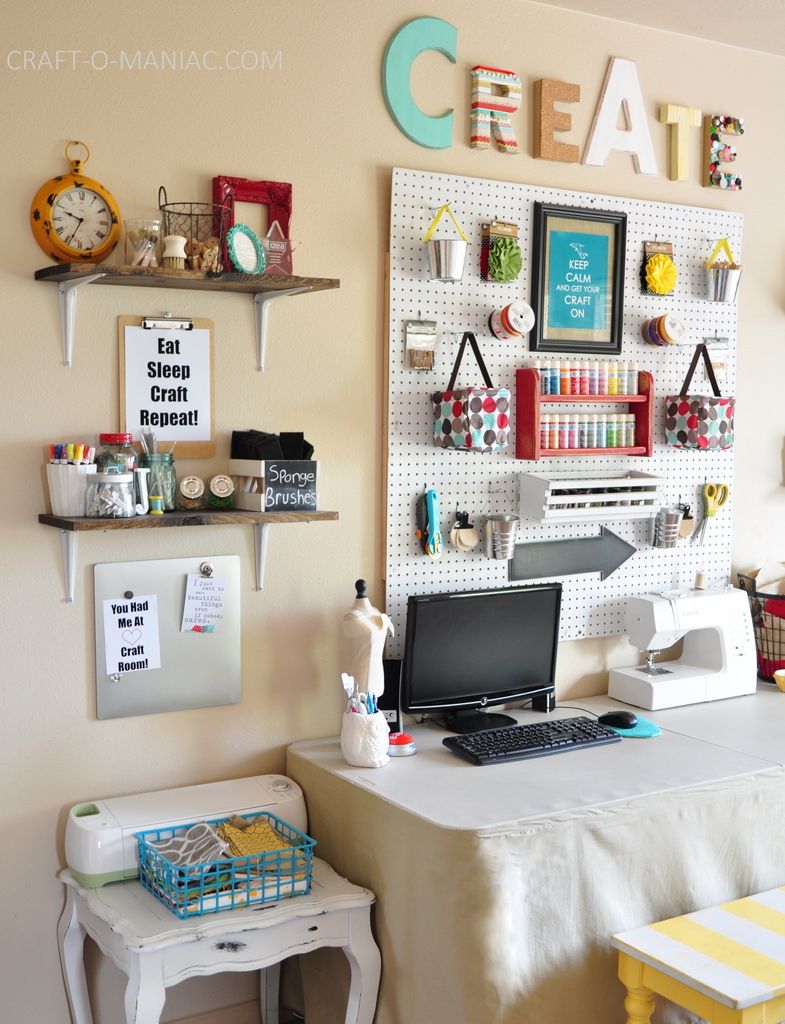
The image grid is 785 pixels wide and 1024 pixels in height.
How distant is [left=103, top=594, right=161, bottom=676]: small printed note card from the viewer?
87.7 inches

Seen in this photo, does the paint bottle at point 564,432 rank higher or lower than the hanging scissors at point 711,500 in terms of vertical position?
higher

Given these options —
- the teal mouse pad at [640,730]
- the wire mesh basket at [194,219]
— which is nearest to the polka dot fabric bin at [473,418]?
the wire mesh basket at [194,219]

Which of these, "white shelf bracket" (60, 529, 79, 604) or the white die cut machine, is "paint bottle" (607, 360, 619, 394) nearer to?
the white die cut machine

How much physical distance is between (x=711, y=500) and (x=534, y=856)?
4.82 feet

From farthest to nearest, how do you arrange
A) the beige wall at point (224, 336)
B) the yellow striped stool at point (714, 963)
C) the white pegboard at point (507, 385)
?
the white pegboard at point (507, 385), the beige wall at point (224, 336), the yellow striped stool at point (714, 963)

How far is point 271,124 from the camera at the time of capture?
234 centimetres

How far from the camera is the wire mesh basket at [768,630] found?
306 cm

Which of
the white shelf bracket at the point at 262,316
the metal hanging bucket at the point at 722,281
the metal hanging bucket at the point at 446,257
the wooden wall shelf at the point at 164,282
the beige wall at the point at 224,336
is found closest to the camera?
the wooden wall shelf at the point at 164,282

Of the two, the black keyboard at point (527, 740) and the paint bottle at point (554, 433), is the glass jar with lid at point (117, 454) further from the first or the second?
the paint bottle at point (554, 433)

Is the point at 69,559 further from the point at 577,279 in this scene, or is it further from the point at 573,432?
the point at 577,279

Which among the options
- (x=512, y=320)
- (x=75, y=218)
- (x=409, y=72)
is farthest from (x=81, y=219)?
(x=512, y=320)

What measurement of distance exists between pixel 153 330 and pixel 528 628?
3.97 ft

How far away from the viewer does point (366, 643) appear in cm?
237

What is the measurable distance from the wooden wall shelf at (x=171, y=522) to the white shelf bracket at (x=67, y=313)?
1.15 ft
